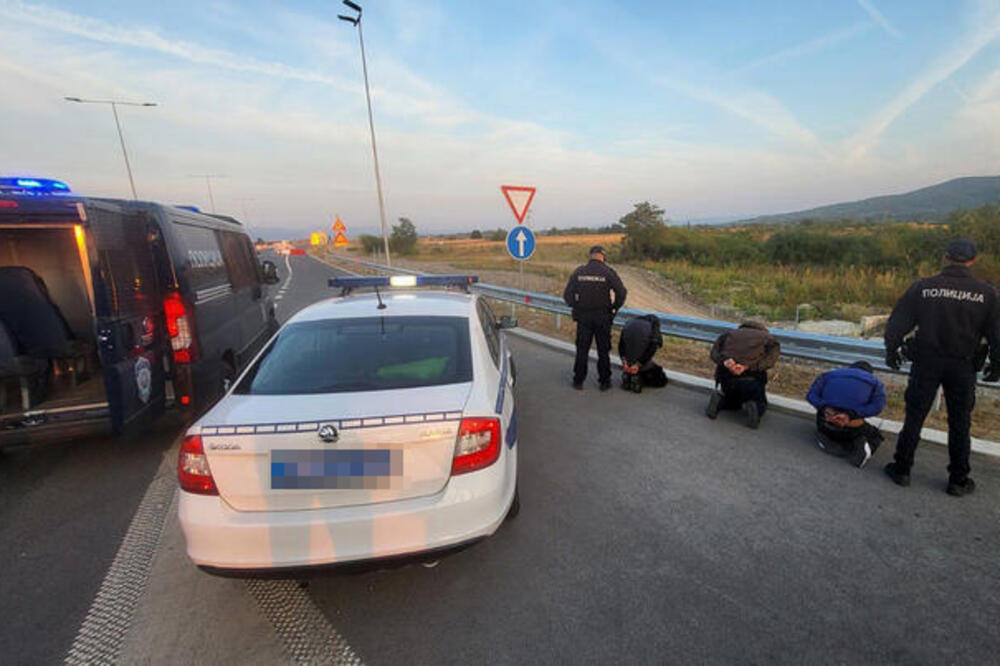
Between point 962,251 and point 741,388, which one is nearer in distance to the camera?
point 962,251

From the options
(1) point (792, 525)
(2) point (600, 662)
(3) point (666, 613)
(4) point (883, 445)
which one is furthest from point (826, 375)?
(2) point (600, 662)

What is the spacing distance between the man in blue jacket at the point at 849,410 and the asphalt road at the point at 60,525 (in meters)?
5.10

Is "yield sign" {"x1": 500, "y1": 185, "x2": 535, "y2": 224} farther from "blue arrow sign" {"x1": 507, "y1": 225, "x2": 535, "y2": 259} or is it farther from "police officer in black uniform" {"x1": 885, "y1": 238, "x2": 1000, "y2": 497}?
"police officer in black uniform" {"x1": 885, "y1": 238, "x2": 1000, "y2": 497}

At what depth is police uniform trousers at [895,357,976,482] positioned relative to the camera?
10.4 feet

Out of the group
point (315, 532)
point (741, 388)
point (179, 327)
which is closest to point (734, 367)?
point (741, 388)

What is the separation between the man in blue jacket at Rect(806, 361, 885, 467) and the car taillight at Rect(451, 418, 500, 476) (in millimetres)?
3117

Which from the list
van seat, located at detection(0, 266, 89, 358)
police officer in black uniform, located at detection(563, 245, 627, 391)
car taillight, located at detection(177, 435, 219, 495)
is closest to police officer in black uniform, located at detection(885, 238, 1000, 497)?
police officer in black uniform, located at detection(563, 245, 627, 391)

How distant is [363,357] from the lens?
9.23 ft

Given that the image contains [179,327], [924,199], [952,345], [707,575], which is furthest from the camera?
[924,199]

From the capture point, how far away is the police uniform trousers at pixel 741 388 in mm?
4527

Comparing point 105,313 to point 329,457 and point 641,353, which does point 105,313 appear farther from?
point 641,353

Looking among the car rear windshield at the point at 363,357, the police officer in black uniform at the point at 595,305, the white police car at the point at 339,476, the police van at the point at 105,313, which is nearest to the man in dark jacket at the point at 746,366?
the police officer in black uniform at the point at 595,305

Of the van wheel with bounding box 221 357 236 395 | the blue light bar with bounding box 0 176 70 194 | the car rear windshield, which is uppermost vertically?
the blue light bar with bounding box 0 176 70 194

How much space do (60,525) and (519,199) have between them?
761cm
